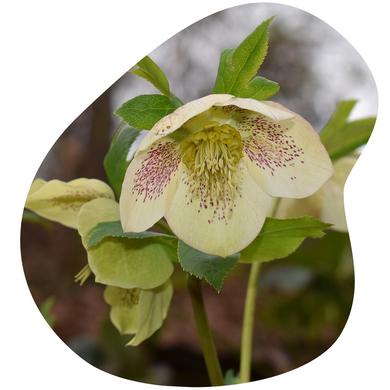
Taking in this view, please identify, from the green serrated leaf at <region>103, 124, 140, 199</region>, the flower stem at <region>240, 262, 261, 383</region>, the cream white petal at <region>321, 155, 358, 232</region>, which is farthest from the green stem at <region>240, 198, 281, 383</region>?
the green serrated leaf at <region>103, 124, 140, 199</region>

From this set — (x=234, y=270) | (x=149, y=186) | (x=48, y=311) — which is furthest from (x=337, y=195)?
(x=48, y=311)

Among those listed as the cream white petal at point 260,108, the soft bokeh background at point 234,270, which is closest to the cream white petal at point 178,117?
the cream white petal at point 260,108

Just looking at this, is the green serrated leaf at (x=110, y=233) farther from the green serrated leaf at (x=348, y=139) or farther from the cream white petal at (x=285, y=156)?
the green serrated leaf at (x=348, y=139)

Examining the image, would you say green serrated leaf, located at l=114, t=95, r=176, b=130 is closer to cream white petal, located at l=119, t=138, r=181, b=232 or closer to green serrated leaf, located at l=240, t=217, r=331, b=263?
cream white petal, located at l=119, t=138, r=181, b=232

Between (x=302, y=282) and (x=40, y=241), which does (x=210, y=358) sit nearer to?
(x=302, y=282)

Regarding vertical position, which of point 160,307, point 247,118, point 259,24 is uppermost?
point 259,24

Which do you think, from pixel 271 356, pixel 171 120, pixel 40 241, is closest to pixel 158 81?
pixel 171 120
